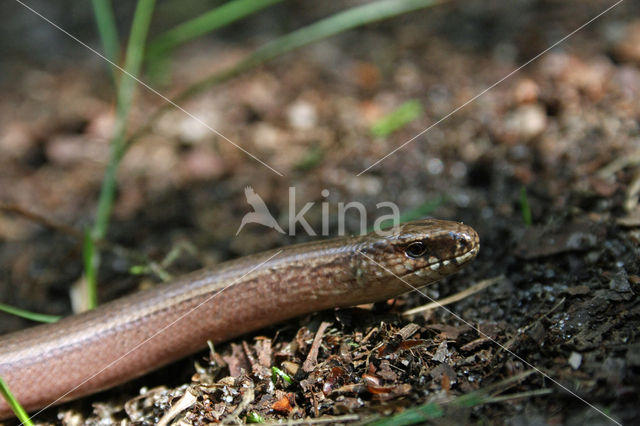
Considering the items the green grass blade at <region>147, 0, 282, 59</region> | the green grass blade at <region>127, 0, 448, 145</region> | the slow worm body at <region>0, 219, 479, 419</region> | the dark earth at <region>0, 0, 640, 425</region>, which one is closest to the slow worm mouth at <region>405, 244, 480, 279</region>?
the slow worm body at <region>0, 219, 479, 419</region>

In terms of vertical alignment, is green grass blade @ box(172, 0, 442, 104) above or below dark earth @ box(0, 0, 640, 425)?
above

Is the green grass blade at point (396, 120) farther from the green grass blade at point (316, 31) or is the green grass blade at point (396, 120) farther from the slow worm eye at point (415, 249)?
the slow worm eye at point (415, 249)

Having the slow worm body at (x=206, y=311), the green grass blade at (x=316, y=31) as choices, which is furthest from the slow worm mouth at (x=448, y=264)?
the green grass blade at (x=316, y=31)

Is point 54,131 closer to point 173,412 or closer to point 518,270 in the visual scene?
point 173,412

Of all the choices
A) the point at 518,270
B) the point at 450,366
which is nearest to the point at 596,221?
the point at 518,270

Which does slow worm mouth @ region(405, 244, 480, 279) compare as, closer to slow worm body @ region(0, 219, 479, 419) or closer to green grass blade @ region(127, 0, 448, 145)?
slow worm body @ region(0, 219, 479, 419)

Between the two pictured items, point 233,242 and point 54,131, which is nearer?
point 233,242

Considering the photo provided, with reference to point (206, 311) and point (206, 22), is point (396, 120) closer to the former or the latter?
point (206, 22)
